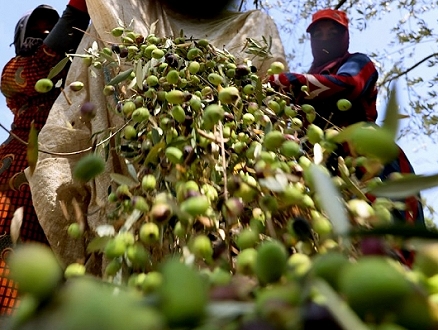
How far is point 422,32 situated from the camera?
2795 millimetres

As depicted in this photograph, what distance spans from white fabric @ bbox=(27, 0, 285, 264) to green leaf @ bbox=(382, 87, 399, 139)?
16.7 inches

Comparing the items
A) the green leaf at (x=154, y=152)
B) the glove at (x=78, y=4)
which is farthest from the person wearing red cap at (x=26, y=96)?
the green leaf at (x=154, y=152)

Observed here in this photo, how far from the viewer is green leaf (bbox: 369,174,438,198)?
1.00 feet

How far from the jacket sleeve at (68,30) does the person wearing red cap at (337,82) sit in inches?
19.7

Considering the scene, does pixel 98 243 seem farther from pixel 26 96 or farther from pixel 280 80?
pixel 26 96

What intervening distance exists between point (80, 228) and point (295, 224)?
0.19m

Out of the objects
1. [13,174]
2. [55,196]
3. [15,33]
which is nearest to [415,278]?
[55,196]

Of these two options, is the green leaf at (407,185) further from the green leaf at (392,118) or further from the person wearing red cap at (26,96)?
the person wearing red cap at (26,96)

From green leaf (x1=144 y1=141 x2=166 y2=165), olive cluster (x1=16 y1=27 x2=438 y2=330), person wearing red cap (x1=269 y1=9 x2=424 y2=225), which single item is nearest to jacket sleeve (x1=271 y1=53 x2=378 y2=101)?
person wearing red cap (x1=269 y1=9 x2=424 y2=225)

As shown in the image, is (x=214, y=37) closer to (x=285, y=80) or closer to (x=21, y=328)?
(x=285, y=80)

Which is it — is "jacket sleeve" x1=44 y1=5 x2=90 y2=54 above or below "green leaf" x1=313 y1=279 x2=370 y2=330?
below

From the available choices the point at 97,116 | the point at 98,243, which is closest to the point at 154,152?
the point at 98,243

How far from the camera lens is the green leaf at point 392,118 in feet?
1.12

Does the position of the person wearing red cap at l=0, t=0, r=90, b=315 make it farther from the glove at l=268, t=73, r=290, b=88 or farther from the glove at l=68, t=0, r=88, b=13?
the glove at l=268, t=73, r=290, b=88
